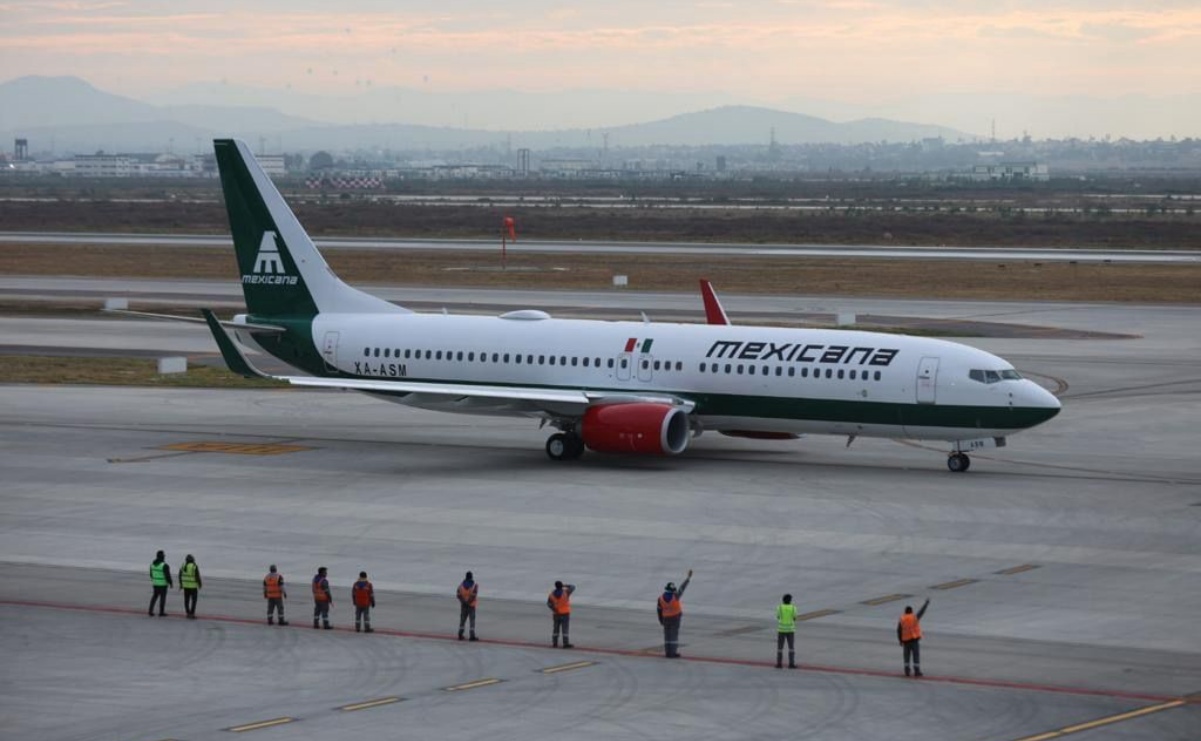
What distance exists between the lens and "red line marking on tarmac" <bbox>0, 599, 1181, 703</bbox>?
2919 centimetres

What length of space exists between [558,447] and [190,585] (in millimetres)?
21139

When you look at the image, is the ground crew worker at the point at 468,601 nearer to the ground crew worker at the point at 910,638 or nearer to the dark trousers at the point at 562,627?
the dark trousers at the point at 562,627

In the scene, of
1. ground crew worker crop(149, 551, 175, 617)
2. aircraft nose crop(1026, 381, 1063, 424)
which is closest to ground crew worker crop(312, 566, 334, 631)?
ground crew worker crop(149, 551, 175, 617)

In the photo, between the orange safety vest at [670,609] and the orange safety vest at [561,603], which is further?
the orange safety vest at [561,603]

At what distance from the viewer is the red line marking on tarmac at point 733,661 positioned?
29.2 m

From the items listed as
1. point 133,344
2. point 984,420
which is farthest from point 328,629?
point 133,344

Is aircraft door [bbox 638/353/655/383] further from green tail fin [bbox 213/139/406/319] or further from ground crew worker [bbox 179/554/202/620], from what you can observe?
ground crew worker [bbox 179/554/202/620]

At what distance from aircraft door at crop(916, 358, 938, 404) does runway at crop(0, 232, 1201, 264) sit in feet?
280

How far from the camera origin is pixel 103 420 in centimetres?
6244

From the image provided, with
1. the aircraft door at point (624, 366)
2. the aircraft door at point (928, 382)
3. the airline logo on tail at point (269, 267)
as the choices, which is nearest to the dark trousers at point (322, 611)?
the aircraft door at point (624, 366)

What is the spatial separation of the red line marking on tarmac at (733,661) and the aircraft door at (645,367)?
2195 centimetres

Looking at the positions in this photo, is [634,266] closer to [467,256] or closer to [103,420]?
[467,256]

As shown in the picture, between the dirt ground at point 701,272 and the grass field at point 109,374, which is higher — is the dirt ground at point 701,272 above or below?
above

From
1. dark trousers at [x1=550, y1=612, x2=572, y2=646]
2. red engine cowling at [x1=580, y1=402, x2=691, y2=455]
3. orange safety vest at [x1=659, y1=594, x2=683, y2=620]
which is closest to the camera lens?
orange safety vest at [x1=659, y1=594, x2=683, y2=620]
